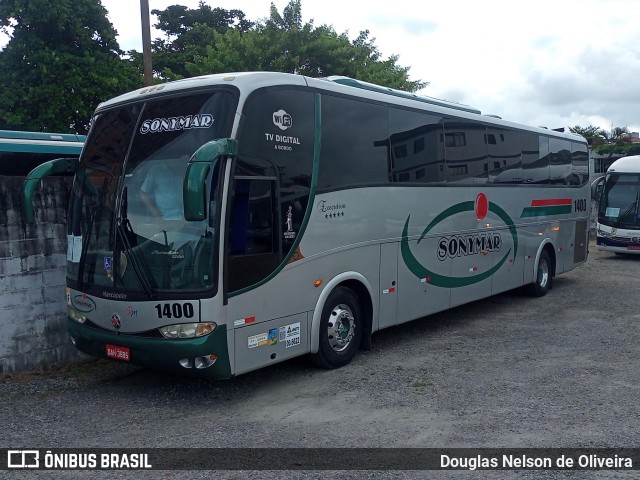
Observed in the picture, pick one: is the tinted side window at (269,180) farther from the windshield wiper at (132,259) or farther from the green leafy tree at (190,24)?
the green leafy tree at (190,24)

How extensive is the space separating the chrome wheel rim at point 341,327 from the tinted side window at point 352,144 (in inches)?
58.2

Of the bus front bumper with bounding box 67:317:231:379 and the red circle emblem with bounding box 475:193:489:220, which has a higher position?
the red circle emblem with bounding box 475:193:489:220

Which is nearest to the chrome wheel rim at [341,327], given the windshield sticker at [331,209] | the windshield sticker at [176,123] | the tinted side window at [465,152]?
the windshield sticker at [331,209]

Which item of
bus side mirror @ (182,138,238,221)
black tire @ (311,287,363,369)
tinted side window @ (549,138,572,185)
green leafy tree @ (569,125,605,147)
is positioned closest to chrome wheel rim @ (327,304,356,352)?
black tire @ (311,287,363,369)

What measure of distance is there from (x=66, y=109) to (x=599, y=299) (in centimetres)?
1456

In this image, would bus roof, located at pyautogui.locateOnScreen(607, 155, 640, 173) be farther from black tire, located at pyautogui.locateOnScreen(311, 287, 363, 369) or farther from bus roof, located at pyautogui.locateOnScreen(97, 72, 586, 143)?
black tire, located at pyautogui.locateOnScreen(311, 287, 363, 369)

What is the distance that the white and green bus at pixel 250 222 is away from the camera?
20.0ft

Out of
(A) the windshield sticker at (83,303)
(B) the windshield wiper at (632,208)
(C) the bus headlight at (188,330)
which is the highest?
(B) the windshield wiper at (632,208)

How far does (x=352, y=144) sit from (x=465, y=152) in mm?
3063

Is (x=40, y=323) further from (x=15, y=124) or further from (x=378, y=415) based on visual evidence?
(x=15, y=124)

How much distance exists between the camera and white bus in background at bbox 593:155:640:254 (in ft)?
61.4

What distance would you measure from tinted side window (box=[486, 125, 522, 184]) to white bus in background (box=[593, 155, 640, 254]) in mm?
8603

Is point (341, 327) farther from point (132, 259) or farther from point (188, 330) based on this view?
point (132, 259)

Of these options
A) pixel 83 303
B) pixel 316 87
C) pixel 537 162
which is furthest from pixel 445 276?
pixel 83 303
